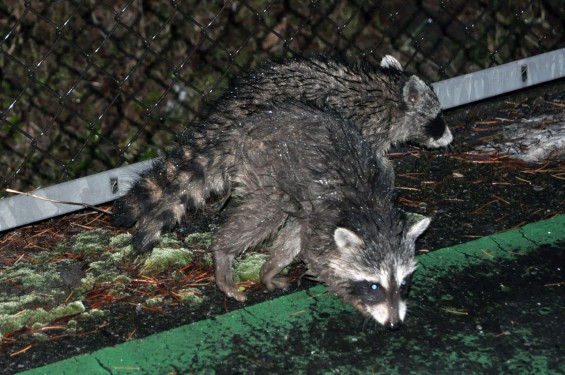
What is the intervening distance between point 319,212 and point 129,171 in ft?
4.24

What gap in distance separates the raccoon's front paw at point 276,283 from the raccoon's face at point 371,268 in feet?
0.78

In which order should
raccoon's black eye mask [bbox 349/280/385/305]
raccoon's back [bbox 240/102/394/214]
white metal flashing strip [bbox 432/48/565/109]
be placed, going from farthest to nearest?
white metal flashing strip [bbox 432/48/565/109] < raccoon's back [bbox 240/102/394/214] < raccoon's black eye mask [bbox 349/280/385/305]

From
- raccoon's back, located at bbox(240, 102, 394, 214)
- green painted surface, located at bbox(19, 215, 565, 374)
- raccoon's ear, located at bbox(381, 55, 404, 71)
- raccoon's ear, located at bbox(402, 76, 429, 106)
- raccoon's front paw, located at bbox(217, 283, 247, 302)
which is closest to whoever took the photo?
green painted surface, located at bbox(19, 215, 565, 374)

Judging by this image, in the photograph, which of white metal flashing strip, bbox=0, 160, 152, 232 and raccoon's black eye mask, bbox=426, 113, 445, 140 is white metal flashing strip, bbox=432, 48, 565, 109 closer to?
raccoon's black eye mask, bbox=426, 113, 445, 140

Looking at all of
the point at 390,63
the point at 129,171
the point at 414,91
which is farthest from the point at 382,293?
the point at 390,63

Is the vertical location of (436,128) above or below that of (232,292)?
above

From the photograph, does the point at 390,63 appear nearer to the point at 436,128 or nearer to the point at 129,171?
the point at 436,128

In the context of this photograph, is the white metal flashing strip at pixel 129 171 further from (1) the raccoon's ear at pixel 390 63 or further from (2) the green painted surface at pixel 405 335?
(2) the green painted surface at pixel 405 335

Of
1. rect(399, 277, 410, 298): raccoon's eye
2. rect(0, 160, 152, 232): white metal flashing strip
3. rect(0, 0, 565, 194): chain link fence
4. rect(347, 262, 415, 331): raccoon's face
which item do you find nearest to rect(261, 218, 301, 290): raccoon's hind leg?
rect(347, 262, 415, 331): raccoon's face

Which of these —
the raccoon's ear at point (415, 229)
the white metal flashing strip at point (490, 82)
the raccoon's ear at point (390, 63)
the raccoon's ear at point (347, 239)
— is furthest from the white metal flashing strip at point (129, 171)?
the raccoon's ear at point (415, 229)

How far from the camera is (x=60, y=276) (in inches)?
197

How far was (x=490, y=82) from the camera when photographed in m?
6.54

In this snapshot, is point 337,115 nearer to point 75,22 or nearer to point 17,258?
point 17,258

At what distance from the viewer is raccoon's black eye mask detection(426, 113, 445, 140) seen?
6574 mm
